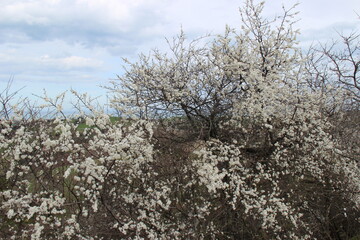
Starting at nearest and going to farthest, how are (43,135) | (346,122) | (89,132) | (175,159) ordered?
(43,135) → (89,132) → (175,159) → (346,122)

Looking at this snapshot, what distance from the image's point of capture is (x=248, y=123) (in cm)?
620

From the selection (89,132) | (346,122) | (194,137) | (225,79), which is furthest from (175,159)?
(346,122)

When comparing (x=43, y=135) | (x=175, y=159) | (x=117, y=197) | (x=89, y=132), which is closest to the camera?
(x=43, y=135)

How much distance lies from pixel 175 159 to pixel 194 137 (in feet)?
2.64

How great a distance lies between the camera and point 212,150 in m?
5.76

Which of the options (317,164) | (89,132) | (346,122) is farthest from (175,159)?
(346,122)

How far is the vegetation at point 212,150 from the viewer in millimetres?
Answer: 4750

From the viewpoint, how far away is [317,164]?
657cm

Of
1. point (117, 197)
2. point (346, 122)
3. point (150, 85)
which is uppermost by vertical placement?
point (150, 85)

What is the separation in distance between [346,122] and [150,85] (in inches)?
196

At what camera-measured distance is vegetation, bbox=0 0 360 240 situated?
4.75 metres

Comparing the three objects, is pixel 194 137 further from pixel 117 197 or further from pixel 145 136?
A: pixel 117 197

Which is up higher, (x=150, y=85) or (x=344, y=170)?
(x=150, y=85)

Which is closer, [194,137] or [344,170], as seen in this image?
[194,137]
